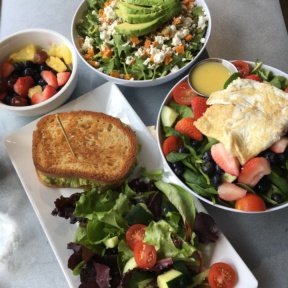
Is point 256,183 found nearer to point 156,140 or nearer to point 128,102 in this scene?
point 156,140

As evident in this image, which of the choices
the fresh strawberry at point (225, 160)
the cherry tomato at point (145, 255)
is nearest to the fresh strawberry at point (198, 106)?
the fresh strawberry at point (225, 160)

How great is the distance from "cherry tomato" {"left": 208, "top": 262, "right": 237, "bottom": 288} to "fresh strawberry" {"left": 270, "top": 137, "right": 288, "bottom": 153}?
42 centimetres

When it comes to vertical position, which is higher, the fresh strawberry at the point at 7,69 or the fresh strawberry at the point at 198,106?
the fresh strawberry at the point at 198,106

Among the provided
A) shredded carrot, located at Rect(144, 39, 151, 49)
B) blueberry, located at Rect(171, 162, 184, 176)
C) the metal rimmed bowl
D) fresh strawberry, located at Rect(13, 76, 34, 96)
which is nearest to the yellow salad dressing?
the metal rimmed bowl

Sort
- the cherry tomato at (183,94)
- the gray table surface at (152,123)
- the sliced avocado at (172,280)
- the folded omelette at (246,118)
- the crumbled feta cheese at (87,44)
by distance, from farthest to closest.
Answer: the crumbled feta cheese at (87,44)
the cherry tomato at (183,94)
the gray table surface at (152,123)
the folded omelette at (246,118)
the sliced avocado at (172,280)

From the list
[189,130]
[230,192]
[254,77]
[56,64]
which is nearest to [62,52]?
[56,64]

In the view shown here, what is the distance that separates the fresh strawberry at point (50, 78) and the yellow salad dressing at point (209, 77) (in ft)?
1.89

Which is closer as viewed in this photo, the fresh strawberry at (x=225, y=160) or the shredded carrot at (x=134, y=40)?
the fresh strawberry at (x=225, y=160)

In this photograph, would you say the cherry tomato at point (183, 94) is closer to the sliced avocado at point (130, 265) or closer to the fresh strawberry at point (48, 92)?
the fresh strawberry at point (48, 92)

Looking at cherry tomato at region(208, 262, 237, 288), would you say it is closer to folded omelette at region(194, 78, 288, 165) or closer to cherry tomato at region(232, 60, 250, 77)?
folded omelette at region(194, 78, 288, 165)

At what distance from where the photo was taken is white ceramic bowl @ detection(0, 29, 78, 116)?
5.56 ft

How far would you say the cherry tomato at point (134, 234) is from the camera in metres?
1.39

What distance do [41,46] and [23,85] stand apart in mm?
241

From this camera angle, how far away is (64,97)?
1761mm
